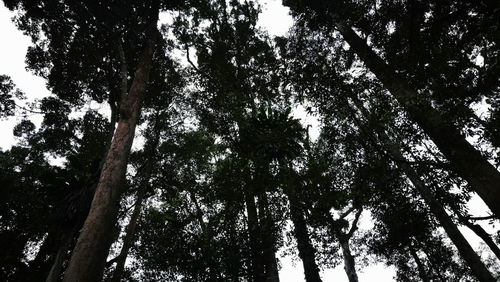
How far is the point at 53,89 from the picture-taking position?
44.1 ft

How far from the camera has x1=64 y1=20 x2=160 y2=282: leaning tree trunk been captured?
4.53 meters

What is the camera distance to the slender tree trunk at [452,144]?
5.11 metres

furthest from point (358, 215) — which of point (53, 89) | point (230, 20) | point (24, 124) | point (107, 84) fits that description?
point (24, 124)

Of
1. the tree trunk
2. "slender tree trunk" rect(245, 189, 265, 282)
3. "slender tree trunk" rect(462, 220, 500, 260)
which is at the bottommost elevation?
"slender tree trunk" rect(462, 220, 500, 260)

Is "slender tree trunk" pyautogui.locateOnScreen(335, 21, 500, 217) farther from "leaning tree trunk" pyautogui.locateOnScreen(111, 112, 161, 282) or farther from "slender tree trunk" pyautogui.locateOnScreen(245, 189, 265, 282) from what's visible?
"leaning tree trunk" pyautogui.locateOnScreen(111, 112, 161, 282)

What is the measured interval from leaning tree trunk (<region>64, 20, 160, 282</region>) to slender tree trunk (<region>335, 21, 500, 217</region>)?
5.71m

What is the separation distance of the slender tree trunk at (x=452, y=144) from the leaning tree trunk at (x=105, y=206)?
18.7ft

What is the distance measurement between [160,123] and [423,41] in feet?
38.7

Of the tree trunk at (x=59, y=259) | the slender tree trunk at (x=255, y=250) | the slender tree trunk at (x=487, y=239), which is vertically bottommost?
the slender tree trunk at (x=487, y=239)

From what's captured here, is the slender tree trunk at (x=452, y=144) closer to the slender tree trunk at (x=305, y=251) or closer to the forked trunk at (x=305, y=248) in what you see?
the forked trunk at (x=305, y=248)

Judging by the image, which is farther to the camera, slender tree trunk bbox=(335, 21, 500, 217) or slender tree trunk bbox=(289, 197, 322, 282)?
slender tree trunk bbox=(289, 197, 322, 282)

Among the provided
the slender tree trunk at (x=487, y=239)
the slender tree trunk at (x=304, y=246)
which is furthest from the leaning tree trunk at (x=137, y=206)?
the slender tree trunk at (x=487, y=239)

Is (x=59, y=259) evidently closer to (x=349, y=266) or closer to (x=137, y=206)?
(x=137, y=206)

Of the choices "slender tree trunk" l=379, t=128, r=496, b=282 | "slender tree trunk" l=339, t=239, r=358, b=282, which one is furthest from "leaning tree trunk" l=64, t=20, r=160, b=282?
"slender tree trunk" l=339, t=239, r=358, b=282
